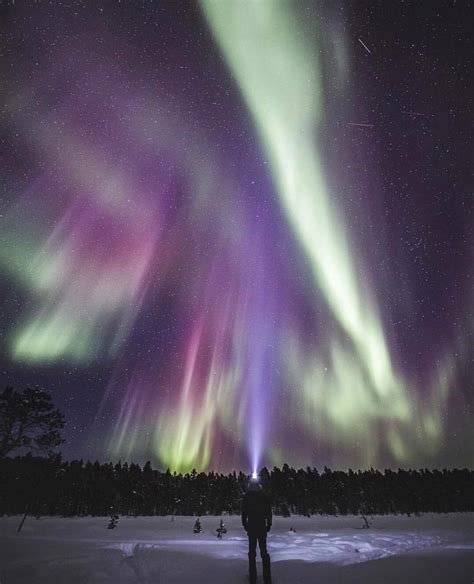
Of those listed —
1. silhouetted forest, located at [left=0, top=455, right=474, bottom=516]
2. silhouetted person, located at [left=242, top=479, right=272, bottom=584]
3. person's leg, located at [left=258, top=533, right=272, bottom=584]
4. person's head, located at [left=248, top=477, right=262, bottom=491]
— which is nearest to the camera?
person's leg, located at [left=258, top=533, right=272, bottom=584]

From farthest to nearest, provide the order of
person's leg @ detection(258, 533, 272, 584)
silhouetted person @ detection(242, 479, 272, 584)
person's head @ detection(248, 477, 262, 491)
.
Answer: person's head @ detection(248, 477, 262, 491) → silhouetted person @ detection(242, 479, 272, 584) → person's leg @ detection(258, 533, 272, 584)

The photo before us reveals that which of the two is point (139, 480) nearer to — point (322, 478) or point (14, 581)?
point (322, 478)

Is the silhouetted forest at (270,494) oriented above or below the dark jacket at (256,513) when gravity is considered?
above

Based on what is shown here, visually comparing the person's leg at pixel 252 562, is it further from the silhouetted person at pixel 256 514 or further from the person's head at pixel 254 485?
the person's head at pixel 254 485

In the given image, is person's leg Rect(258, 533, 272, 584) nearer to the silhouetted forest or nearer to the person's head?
the person's head

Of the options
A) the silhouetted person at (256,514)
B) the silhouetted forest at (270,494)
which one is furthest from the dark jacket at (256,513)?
the silhouetted forest at (270,494)

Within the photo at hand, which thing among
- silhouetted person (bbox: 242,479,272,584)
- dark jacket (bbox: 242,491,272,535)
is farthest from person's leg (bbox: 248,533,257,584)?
dark jacket (bbox: 242,491,272,535)

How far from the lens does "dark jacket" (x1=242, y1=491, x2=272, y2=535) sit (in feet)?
26.9

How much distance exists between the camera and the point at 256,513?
8.24 meters

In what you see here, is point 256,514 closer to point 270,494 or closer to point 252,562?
point 252,562

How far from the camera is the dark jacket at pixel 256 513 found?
323 inches

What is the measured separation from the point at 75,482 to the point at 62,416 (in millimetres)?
87570

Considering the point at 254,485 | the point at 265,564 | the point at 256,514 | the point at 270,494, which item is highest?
the point at 270,494

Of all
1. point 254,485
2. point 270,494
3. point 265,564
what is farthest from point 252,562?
point 270,494
